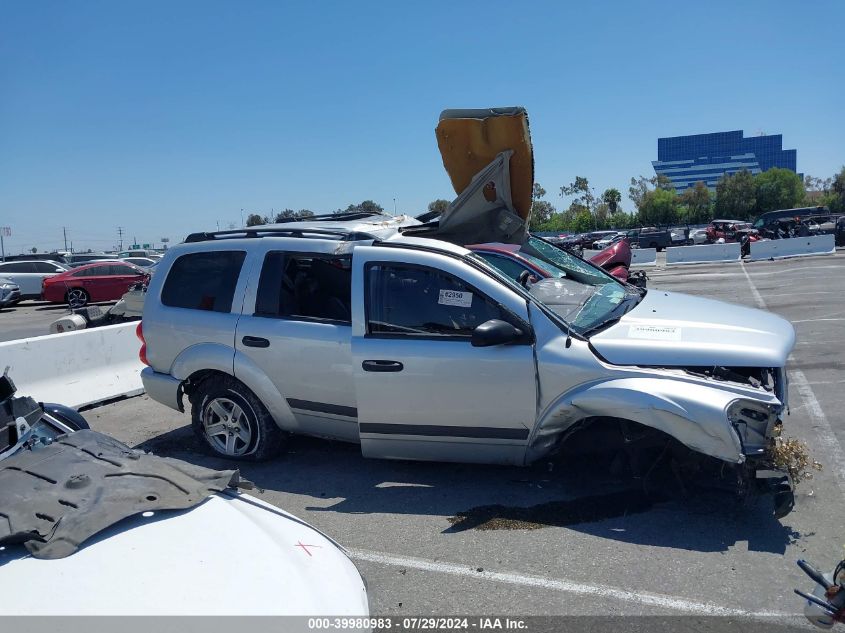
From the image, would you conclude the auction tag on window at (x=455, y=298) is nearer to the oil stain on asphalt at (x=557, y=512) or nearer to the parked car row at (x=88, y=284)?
the oil stain on asphalt at (x=557, y=512)

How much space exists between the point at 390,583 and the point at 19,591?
208 cm

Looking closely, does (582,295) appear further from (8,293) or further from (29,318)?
(8,293)

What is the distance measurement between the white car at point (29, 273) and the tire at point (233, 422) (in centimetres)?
2312

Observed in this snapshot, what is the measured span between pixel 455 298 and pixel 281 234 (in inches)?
71.5

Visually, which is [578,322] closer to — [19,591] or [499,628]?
[499,628]

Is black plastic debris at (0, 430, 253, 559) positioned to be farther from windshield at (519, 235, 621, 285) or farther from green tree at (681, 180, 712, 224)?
green tree at (681, 180, 712, 224)

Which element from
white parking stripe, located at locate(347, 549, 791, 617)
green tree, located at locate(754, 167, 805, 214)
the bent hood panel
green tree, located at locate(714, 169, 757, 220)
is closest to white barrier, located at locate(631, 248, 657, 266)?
the bent hood panel

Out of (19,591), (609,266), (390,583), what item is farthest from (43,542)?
(609,266)

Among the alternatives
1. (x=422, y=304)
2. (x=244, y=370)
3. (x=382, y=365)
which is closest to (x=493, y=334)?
(x=422, y=304)

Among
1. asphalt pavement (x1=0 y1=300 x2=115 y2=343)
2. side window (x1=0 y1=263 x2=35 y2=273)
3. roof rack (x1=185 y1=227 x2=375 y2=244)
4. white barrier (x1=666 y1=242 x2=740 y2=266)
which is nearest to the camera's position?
roof rack (x1=185 y1=227 x2=375 y2=244)

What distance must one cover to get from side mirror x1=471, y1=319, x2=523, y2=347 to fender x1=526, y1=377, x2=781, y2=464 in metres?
0.52

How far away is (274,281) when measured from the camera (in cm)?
580

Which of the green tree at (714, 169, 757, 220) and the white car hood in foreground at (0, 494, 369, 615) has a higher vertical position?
the green tree at (714, 169, 757, 220)

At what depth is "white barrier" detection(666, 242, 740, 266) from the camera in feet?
98.7
